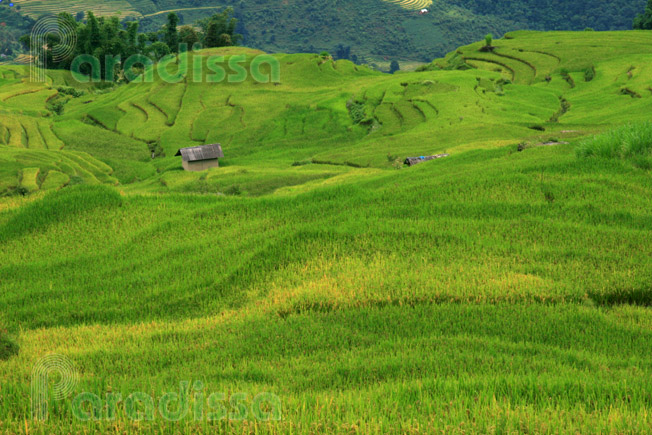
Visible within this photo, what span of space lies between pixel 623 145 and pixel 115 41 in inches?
3270

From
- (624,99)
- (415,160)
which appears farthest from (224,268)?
(624,99)

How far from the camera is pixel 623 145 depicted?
13.5 metres

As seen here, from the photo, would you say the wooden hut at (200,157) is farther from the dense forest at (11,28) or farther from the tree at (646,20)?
the dense forest at (11,28)

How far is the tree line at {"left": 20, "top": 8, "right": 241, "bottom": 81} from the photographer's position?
8296 cm

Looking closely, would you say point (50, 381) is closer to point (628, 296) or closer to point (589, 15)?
point (628, 296)

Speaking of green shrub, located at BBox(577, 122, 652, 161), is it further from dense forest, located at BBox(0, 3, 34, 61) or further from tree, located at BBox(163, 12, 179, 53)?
dense forest, located at BBox(0, 3, 34, 61)

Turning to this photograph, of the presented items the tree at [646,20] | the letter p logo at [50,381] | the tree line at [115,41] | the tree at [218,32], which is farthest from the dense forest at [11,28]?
the letter p logo at [50,381]

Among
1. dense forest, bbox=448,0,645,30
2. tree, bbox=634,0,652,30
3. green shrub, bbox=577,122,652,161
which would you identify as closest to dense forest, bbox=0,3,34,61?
tree, bbox=634,0,652,30

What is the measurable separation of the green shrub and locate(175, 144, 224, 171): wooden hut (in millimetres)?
32669

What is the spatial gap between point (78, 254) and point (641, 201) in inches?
453

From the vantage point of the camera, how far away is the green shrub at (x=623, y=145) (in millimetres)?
13391

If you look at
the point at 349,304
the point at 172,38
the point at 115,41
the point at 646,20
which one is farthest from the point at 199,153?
the point at 646,20

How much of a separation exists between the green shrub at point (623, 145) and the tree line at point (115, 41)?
7433 centimetres

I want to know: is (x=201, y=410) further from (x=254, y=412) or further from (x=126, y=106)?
(x=126, y=106)
